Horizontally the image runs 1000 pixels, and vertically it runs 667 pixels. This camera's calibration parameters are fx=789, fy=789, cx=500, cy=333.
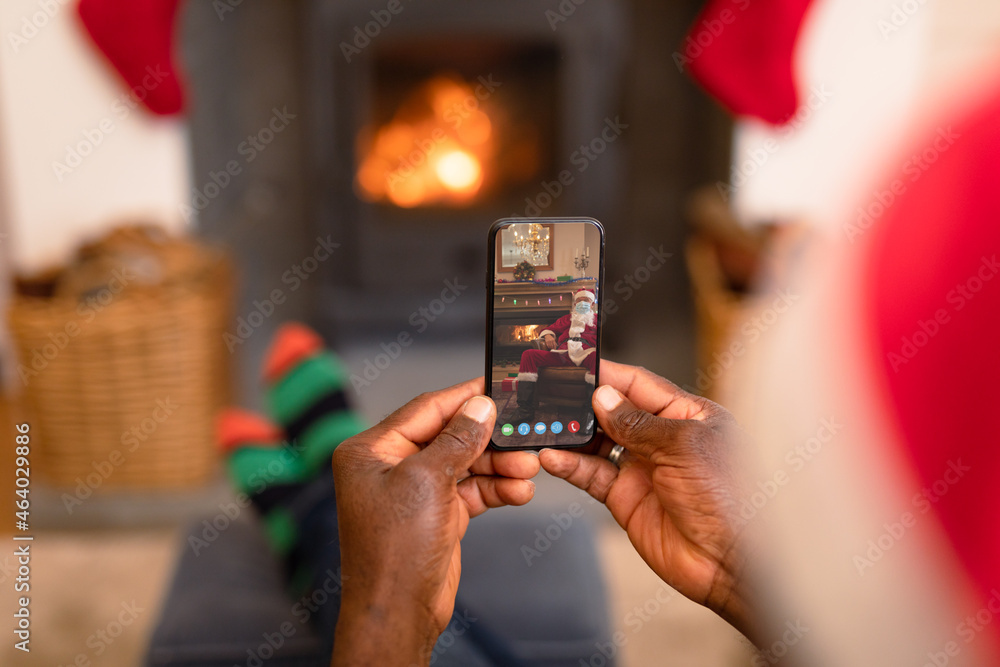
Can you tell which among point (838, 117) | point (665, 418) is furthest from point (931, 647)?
point (838, 117)

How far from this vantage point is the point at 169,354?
1.33 metres

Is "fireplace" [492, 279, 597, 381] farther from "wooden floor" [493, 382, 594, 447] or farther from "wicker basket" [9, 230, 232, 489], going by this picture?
"wicker basket" [9, 230, 232, 489]

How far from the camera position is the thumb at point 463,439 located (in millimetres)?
464

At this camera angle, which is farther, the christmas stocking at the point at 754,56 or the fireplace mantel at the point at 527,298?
the christmas stocking at the point at 754,56

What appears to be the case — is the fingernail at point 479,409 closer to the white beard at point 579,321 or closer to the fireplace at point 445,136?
the white beard at point 579,321

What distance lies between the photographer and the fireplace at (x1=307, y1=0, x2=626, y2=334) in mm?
1667

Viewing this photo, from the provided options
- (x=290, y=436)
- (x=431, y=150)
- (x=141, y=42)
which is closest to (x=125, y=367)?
(x=290, y=436)

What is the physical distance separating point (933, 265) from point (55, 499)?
150 cm

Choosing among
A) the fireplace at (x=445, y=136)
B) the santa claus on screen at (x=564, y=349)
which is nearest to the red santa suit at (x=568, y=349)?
the santa claus on screen at (x=564, y=349)

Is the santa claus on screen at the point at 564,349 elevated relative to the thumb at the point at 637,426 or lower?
elevated

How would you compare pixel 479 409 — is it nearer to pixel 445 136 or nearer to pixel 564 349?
pixel 564 349

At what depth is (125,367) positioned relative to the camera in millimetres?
1293

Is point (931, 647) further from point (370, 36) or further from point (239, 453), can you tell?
point (370, 36)

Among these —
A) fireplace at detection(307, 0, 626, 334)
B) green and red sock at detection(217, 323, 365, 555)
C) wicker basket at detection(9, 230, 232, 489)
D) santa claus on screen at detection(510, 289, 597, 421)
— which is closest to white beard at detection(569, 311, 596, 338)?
santa claus on screen at detection(510, 289, 597, 421)
